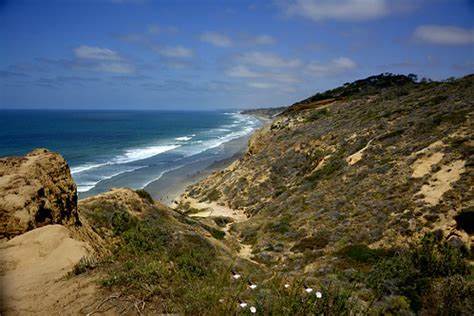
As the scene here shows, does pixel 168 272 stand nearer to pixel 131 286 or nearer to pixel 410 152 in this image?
pixel 131 286

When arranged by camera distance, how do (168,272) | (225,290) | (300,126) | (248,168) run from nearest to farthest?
(225,290), (168,272), (248,168), (300,126)

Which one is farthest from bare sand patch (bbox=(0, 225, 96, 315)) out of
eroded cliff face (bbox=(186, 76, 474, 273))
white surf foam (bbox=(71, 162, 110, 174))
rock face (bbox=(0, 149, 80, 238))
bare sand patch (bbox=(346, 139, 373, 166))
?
white surf foam (bbox=(71, 162, 110, 174))

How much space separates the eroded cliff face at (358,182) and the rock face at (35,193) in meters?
10.7

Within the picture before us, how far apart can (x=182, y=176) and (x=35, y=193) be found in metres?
47.6

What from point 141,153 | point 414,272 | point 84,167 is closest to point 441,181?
point 414,272

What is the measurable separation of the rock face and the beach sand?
3017cm

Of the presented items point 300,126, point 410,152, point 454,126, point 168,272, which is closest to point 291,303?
point 168,272

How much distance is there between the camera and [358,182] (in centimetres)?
2498

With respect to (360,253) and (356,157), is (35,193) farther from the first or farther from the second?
(356,157)

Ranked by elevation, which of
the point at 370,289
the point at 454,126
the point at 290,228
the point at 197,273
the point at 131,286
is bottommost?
the point at 290,228

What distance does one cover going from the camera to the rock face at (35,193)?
372 inches

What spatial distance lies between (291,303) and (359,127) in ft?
115

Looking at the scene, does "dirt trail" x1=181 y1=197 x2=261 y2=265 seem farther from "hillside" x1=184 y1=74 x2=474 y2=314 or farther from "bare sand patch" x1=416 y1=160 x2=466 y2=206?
"bare sand patch" x1=416 y1=160 x2=466 y2=206

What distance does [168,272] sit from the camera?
6371 mm
